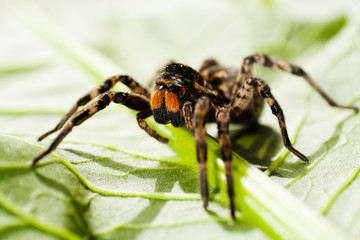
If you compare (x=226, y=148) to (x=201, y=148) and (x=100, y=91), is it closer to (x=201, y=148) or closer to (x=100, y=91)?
(x=201, y=148)

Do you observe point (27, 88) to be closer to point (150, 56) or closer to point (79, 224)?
point (150, 56)

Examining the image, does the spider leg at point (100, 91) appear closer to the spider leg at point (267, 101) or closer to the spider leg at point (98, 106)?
the spider leg at point (98, 106)

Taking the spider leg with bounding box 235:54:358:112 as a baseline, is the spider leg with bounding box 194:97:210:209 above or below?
below

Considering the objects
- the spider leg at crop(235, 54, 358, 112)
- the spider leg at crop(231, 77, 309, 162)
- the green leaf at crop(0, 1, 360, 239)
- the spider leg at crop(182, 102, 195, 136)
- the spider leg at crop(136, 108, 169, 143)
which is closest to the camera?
the green leaf at crop(0, 1, 360, 239)

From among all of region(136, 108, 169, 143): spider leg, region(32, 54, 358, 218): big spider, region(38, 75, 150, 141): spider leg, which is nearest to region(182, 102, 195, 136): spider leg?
region(32, 54, 358, 218): big spider

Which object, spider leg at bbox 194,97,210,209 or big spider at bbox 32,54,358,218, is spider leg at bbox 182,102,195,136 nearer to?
big spider at bbox 32,54,358,218

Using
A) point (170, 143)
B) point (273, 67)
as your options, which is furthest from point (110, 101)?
point (273, 67)
